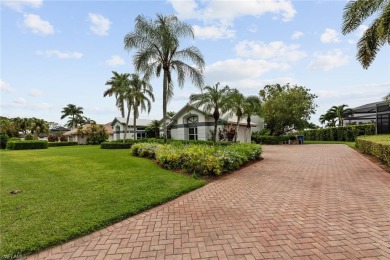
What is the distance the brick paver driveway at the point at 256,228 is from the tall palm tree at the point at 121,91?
2304cm

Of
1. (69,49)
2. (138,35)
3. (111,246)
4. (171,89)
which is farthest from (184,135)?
(111,246)

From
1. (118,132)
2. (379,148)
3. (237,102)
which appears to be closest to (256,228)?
(379,148)

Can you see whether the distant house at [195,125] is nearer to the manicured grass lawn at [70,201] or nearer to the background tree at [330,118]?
the manicured grass lawn at [70,201]

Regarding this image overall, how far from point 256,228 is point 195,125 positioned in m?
24.0

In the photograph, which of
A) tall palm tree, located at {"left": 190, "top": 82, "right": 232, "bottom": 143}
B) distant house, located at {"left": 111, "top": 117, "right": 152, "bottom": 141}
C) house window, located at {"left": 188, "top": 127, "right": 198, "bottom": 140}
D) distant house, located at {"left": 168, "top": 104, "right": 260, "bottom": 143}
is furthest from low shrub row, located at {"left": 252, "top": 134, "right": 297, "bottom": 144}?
distant house, located at {"left": 111, "top": 117, "right": 152, "bottom": 141}

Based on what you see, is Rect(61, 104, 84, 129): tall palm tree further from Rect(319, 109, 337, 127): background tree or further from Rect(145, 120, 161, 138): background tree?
Rect(319, 109, 337, 127): background tree

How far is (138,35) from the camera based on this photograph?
1525cm

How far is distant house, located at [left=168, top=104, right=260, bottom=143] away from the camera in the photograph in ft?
88.1

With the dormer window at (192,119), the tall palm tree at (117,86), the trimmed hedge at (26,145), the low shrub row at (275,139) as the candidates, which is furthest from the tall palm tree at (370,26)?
the trimmed hedge at (26,145)

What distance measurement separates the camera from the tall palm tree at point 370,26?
29.6 feet

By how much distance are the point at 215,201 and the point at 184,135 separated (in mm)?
23290

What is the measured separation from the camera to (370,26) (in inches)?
426

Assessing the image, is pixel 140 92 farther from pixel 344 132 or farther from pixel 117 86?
pixel 344 132

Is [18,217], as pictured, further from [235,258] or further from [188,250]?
[235,258]
